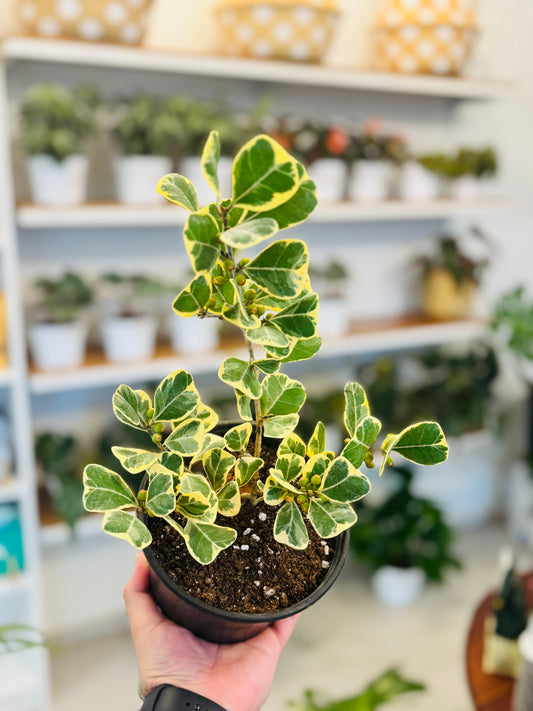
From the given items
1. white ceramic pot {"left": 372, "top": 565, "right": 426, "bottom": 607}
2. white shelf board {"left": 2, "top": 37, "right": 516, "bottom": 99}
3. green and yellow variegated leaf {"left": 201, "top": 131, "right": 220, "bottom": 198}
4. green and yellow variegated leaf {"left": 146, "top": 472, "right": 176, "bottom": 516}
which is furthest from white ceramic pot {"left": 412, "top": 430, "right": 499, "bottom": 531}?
green and yellow variegated leaf {"left": 201, "top": 131, "right": 220, "bottom": 198}

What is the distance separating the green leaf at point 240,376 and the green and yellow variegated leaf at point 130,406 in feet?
0.26

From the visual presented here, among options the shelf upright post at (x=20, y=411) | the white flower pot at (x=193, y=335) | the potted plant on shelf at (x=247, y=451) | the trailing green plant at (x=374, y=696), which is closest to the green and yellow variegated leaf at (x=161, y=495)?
the potted plant on shelf at (x=247, y=451)

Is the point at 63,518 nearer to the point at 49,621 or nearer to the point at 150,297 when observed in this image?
the point at 49,621

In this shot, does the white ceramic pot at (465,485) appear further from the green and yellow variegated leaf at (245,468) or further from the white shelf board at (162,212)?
the green and yellow variegated leaf at (245,468)

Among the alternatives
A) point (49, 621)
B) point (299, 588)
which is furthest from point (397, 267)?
point (299, 588)

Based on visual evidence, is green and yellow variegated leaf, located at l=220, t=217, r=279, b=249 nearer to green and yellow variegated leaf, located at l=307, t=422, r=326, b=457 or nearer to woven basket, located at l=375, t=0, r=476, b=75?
green and yellow variegated leaf, located at l=307, t=422, r=326, b=457

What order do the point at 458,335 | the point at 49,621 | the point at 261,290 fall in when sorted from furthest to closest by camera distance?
the point at 458,335, the point at 49,621, the point at 261,290

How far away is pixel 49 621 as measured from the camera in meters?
2.42

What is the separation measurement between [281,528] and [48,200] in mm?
1649

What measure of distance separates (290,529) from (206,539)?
0.06 meters

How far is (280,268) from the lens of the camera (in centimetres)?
44

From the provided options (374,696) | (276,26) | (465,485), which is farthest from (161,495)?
(465,485)

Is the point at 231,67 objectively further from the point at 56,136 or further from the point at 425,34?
the point at 425,34

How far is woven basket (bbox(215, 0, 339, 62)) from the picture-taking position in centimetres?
208
